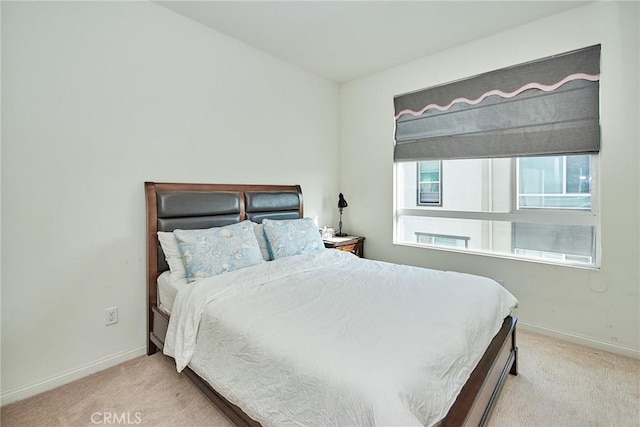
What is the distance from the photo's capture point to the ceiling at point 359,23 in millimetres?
2436

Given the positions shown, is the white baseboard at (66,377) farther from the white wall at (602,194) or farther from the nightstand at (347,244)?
the white wall at (602,194)

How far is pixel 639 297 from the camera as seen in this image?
2305mm

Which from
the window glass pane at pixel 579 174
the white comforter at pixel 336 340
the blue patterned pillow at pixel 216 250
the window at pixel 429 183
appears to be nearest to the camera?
the white comforter at pixel 336 340

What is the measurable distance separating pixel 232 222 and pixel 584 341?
3.08 meters

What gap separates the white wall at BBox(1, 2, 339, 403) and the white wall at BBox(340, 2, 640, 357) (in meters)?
2.32

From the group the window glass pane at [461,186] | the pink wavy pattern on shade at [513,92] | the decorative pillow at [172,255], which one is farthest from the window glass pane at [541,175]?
the decorative pillow at [172,255]

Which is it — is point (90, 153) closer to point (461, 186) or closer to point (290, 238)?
point (290, 238)

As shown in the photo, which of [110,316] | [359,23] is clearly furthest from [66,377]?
[359,23]

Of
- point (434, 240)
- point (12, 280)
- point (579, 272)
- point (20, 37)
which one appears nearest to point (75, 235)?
point (12, 280)

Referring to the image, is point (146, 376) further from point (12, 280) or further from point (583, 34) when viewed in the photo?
point (583, 34)

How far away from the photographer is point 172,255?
2293 millimetres

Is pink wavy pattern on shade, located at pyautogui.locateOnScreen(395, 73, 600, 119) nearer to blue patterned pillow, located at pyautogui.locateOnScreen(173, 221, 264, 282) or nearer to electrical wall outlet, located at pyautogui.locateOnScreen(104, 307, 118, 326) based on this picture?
→ blue patterned pillow, located at pyautogui.locateOnScreen(173, 221, 264, 282)

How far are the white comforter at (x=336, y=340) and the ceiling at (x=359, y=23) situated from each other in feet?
6.75

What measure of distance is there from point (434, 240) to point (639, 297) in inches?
65.9
